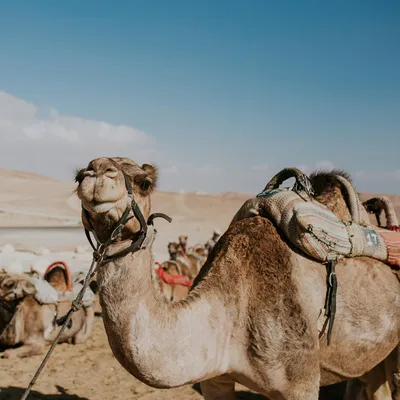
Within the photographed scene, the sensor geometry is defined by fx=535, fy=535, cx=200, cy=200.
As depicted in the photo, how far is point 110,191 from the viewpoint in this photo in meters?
2.61

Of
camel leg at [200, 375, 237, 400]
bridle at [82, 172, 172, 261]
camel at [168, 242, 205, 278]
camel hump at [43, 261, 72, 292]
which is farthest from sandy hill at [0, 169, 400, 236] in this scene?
bridle at [82, 172, 172, 261]

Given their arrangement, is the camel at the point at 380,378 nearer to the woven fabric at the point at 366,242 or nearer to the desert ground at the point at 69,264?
the woven fabric at the point at 366,242

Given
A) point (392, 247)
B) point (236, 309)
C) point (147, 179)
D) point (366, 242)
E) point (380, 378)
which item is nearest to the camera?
point (147, 179)

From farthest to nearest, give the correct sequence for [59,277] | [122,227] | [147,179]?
[59,277], [147,179], [122,227]

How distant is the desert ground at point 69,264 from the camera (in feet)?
19.1

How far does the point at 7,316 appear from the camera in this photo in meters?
6.93

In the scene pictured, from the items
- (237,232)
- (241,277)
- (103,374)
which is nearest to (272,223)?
(237,232)

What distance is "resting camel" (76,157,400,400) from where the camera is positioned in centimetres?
276

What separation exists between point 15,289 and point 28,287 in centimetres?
16

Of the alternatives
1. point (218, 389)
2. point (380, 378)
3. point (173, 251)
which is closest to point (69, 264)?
point (173, 251)

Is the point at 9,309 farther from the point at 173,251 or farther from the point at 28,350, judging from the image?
the point at 173,251

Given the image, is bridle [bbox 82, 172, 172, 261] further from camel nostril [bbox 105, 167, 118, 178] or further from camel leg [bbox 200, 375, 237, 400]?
camel leg [bbox 200, 375, 237, 400]

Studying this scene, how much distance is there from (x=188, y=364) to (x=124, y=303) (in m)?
0.52

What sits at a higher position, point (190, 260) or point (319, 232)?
point (319, 232)
